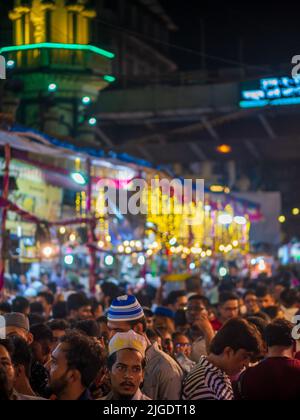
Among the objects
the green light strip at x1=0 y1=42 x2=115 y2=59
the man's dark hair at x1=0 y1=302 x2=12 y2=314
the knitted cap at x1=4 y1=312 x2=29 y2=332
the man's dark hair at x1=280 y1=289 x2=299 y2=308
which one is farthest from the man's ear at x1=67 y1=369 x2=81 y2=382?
the green light strip at x1=0 y1=42 x2=115 y2=59

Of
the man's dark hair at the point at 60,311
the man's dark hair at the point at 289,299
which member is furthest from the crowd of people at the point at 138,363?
the man's dark hair at the point at 289,299

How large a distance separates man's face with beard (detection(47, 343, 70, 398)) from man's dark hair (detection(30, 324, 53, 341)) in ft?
10.6

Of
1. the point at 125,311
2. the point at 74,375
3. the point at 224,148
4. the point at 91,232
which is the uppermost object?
the point at 224,148

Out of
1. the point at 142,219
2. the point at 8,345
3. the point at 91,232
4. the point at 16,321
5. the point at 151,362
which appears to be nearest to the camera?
the point at 8,345

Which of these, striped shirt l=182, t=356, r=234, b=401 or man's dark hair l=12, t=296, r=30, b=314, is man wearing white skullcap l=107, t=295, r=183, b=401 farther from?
man's dark hair l=12, t=296, r=30, b=314

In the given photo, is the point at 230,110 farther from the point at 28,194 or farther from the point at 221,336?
the point at 221,336

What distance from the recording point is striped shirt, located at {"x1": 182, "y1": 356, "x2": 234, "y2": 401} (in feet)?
22.8

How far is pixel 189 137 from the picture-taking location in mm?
46719

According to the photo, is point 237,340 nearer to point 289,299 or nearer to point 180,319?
point 180,319

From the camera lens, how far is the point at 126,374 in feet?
21.3

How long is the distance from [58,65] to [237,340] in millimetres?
27184

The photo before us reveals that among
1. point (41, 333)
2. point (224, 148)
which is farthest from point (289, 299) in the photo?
point (224, 148)

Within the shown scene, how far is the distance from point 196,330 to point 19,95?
2503 cm

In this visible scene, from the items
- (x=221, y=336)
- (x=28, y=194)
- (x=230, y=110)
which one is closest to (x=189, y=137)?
(x=230, y=110)
